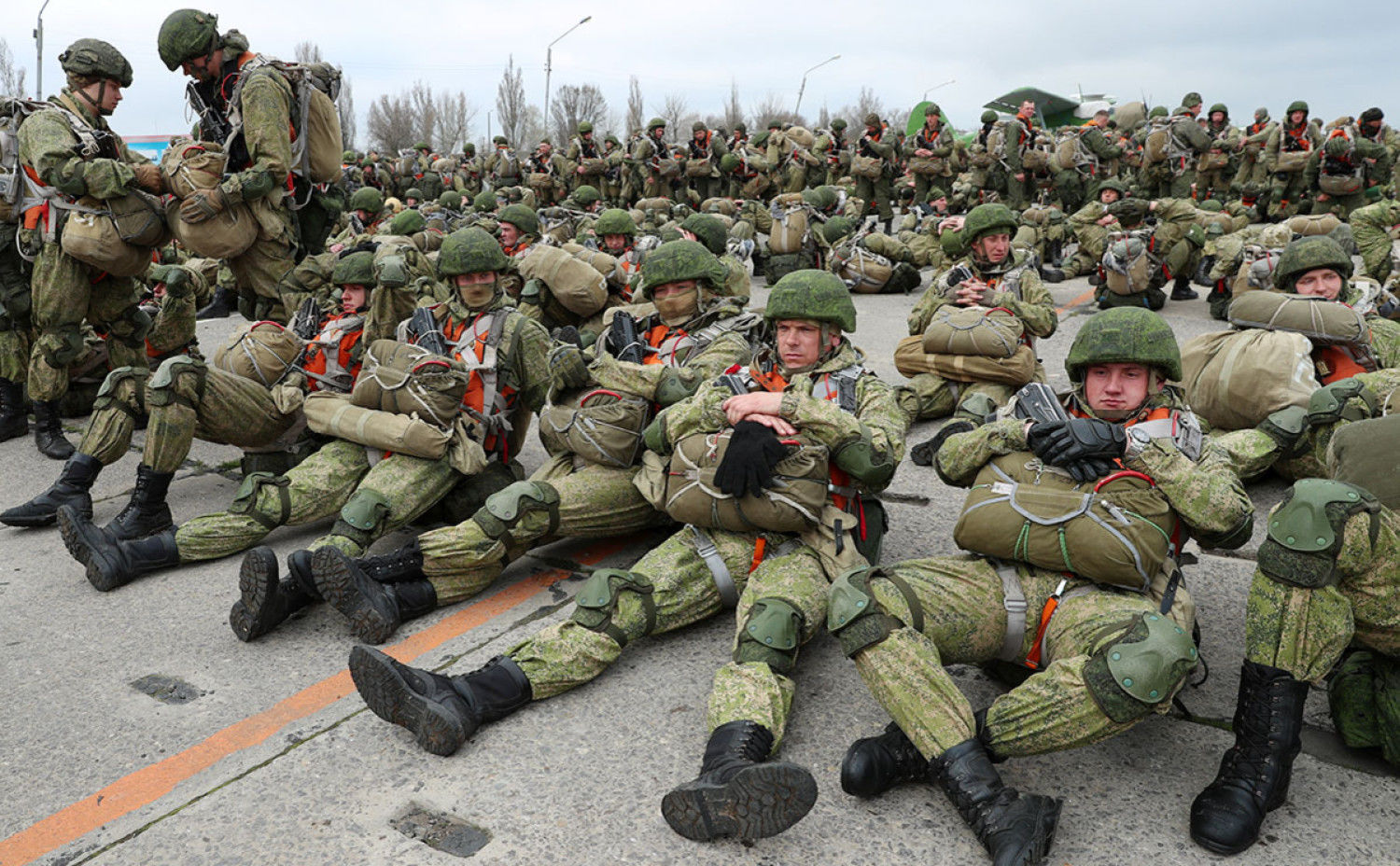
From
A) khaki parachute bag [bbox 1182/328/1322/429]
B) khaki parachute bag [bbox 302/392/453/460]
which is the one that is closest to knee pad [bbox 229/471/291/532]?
khaki parachute bag [bbox 302/392/453/460]

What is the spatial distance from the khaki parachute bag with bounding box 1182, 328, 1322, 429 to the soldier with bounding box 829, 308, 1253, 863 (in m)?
2.10

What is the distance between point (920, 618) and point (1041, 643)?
1.42ft

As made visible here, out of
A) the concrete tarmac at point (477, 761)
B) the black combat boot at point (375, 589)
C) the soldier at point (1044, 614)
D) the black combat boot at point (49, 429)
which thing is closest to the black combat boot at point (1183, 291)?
the concrete tarmac at point (477, 761)

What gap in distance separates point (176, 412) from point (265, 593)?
168cm

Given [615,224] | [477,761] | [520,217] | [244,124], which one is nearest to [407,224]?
[520,217]

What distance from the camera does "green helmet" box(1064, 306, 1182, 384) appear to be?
10.8 ft

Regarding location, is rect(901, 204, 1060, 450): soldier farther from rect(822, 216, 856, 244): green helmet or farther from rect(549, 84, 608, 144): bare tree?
rect(549, 84, 608, 144): bare tree

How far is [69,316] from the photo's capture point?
6.46 meters

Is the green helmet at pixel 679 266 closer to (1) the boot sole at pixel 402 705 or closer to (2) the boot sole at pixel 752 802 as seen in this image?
(1) the boot sole at pixel 402 705

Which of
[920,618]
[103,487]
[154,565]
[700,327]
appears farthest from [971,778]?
[103,487]

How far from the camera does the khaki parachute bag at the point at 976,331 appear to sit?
6414 mm

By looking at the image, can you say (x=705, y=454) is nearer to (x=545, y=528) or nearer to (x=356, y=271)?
(x=545, y=528)

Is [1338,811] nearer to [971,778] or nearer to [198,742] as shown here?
[971,778]

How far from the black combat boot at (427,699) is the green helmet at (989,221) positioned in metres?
4.79
